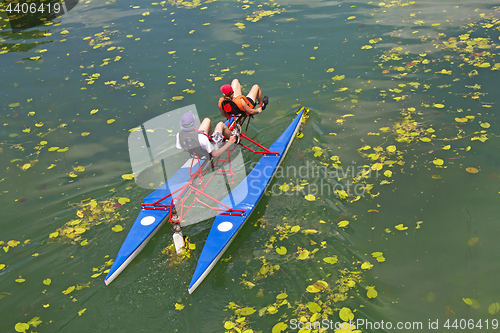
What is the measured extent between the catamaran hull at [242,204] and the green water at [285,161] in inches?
7.3

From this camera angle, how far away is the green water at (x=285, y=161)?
4.36 m

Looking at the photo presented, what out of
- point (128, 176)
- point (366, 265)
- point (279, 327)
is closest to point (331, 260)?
point (366, 265)

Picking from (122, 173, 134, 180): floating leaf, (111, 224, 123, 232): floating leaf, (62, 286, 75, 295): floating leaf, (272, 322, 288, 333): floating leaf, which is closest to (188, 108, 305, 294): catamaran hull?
(272, 322, 288, 333): floating leaf

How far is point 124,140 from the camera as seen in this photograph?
760 centimetres

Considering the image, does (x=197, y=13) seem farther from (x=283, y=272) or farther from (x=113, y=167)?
(x=283, y=272)

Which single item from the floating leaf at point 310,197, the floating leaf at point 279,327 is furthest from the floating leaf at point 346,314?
the floating leaf at point 310,197

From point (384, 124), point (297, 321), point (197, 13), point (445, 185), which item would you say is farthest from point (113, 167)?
point (197, 13)

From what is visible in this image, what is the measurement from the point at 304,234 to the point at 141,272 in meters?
2.41

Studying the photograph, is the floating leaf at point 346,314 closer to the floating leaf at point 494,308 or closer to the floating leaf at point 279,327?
the floating leaf at point 279,327

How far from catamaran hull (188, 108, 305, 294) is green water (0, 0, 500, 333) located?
19 cm

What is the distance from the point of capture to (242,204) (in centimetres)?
552

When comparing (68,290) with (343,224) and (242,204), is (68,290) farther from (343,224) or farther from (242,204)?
(343,224)

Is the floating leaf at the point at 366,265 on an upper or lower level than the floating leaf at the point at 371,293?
upper

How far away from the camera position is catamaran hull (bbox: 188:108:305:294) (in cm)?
467
